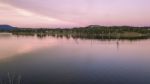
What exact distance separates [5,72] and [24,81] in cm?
244

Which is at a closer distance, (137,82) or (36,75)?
(137,82)

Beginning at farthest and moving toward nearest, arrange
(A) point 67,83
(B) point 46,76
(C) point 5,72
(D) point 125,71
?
1. (D) point 125,71
2. (C) point 5,72
3. (B) point 46,76
4. (A) point 67,83

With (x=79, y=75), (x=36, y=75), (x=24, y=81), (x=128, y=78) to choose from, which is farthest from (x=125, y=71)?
(x=24, y=81)

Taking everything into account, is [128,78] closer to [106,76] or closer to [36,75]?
[106,76]

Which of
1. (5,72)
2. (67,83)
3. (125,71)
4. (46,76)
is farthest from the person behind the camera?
(125,71)

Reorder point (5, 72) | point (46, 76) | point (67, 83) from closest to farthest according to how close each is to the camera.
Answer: point (67, 83) < point (46, 76) < point (5, 72)

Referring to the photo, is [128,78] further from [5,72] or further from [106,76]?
[5,72]

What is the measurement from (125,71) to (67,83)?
4.43 metres

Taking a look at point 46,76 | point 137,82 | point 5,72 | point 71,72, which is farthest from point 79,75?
point 5,72

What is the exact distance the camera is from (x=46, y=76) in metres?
11.2

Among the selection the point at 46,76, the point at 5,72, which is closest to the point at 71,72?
the point at 46,76

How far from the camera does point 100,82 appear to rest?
10.3 m

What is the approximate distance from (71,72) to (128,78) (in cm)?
301

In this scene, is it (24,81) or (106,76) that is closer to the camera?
(24,81)
